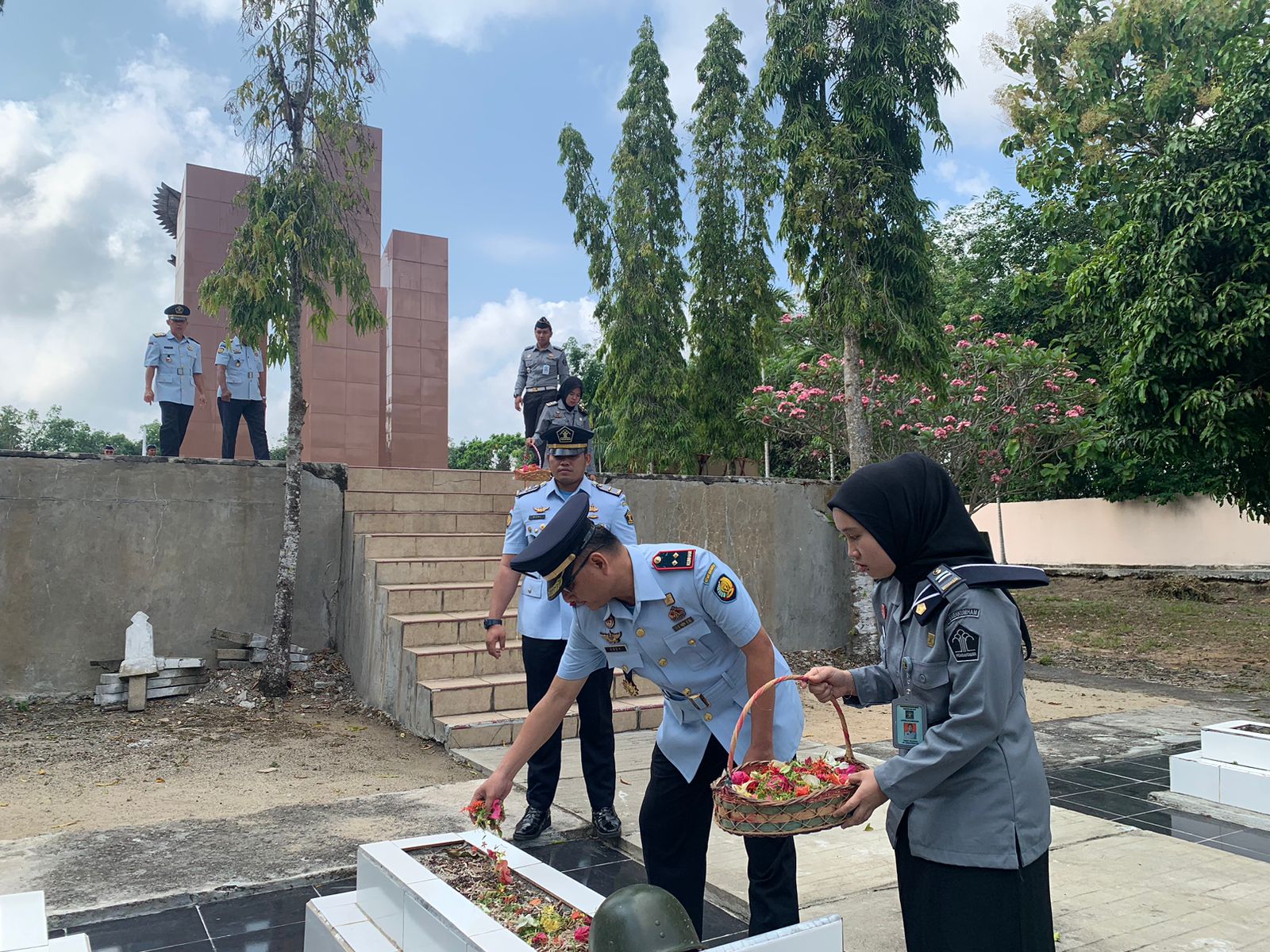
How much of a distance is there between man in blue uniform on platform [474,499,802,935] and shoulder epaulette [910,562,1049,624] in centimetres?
68

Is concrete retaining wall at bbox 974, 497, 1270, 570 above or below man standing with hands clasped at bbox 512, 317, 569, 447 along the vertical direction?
below

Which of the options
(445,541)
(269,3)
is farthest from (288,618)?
(269,3)

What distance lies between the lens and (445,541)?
8.69 m

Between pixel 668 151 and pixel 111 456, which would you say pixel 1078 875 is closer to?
pixel 111 456

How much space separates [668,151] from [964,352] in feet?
23.4

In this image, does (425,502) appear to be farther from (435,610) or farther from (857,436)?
(857,436)

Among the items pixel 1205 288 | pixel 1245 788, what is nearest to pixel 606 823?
pixel 1245 788

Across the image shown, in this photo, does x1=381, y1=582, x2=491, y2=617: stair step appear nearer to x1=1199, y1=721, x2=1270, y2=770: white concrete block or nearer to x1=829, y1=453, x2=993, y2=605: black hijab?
Answer: x1=1199, y1=721, x2=1270, y2=770: white concrete block

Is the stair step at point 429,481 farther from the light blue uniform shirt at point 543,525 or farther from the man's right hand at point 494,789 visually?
the man's right hand at point 494,789

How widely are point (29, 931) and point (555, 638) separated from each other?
2.61m

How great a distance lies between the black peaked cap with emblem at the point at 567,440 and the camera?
16.0 feet

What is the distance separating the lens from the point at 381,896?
287 centimetres

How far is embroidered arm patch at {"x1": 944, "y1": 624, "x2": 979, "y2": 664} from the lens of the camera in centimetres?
196

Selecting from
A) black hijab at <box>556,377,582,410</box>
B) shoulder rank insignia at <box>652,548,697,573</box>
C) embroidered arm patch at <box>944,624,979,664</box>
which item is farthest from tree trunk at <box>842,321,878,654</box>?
embroidered arm patch at <box>944,624,979,664</box>
